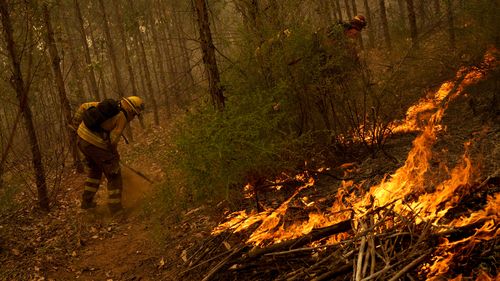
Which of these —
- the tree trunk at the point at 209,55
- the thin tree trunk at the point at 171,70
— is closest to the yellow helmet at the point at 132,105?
the thin tree trunk at the point at 171,70

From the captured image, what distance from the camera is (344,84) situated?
6.34 metres

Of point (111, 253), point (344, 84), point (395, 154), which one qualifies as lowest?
point (111, 253)

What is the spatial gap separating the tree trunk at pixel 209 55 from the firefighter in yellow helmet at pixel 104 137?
6.64 feet

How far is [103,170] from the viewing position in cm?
718

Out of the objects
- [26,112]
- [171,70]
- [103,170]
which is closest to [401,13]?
[171,70]

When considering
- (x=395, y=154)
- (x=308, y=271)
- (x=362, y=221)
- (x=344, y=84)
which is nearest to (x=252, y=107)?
(x=344, y=84)

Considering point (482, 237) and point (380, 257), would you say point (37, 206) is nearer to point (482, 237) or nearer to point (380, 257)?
point (380, 257)

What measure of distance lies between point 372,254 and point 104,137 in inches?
Answer: 219

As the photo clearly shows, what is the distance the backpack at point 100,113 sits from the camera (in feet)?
22.0

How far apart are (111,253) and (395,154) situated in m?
4.27

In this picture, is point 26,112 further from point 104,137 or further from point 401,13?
point 401,13

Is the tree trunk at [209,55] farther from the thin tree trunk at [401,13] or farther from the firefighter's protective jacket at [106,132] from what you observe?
the thin tree trunk at [401,13]

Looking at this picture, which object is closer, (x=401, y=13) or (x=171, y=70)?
(x=401, y=13)

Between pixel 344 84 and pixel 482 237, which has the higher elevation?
pixel 344 84
